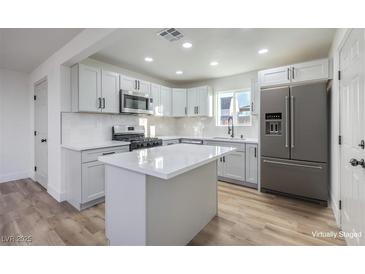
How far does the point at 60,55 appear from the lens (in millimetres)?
2752

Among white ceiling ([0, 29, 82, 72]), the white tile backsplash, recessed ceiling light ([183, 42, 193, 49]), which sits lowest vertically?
the white tile backsplash

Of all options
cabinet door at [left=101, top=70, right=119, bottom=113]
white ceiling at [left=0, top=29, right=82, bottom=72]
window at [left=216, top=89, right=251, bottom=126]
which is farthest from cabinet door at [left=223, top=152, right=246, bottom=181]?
white ceiling at [left=0, top=29, right=82, bottom=72]

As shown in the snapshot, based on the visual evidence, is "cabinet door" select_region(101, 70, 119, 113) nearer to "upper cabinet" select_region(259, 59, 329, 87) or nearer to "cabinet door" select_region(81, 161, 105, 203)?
"cabinet door" select_region(81, 161, 105, 203)

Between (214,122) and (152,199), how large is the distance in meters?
3.52

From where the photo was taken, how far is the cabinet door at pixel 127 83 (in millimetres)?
3375

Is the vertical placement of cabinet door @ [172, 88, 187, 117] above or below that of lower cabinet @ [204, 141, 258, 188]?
above

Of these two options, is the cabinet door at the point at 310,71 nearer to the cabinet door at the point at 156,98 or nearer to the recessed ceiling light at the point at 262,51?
the recessed ceiling light at the point at 262,51

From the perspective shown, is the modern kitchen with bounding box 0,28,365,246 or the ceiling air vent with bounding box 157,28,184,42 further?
the ceiling air vent with bounding box 157,28,184,42

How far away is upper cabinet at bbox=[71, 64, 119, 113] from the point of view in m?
2.81

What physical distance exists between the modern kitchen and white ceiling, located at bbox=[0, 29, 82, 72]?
0.15 feet

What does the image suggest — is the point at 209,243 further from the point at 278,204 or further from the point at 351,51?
the point at 351,51

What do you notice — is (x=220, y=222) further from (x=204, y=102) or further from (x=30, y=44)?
(x=30, y=44)
